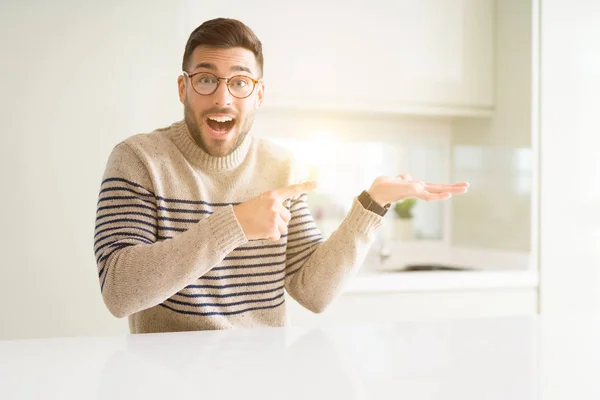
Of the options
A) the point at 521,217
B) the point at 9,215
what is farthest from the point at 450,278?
the point at 9,215

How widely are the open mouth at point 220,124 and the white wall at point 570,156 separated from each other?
1.76 metres

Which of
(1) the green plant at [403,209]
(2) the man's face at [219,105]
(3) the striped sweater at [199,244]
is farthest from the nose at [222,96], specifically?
(1) the green plant at [403,209]

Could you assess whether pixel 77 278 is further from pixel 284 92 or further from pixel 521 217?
pixel 521 217

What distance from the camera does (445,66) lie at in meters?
2.98

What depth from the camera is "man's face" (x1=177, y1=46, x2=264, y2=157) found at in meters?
1.40

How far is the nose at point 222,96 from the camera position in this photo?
1396mm

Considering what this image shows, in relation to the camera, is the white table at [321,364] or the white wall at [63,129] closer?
the white table at [321,364]

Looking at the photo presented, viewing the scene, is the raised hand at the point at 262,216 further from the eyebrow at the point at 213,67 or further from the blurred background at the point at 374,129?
the blurred background at the point at 374,129

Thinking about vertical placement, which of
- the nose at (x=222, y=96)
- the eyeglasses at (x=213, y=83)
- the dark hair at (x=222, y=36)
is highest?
the dark hair at (x=222, y=36)

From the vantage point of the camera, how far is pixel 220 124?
1.44m

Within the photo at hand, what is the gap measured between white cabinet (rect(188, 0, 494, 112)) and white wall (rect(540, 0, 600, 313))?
0.89 ft

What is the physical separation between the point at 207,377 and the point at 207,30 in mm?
778

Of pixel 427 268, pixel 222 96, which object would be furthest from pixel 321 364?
pixel 427 268

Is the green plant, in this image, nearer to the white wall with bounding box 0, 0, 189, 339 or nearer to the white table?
the white wall with bounding box 0, 0, 189, 339
